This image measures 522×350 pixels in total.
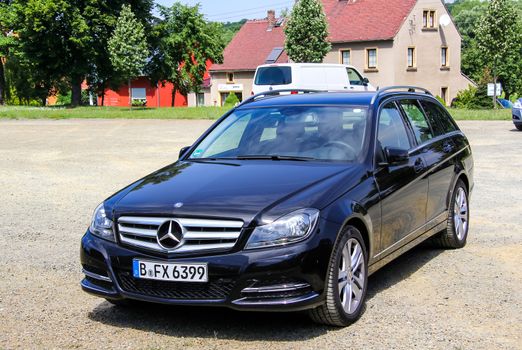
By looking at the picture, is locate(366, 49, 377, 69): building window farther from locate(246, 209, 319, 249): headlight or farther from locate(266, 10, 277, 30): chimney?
locate(246, 209, 319, 249): headlight

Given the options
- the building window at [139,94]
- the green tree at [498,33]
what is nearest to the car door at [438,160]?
the green tree at [498,33]

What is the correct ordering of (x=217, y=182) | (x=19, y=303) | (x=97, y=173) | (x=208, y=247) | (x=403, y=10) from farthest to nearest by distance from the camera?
(x=403, y=10) → (x=97, y=173) → (x=19, y=303) → (x=217, y=182) → (x=208, y=247)

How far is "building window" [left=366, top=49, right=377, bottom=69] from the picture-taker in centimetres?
5950

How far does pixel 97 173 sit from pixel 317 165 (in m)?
9.18

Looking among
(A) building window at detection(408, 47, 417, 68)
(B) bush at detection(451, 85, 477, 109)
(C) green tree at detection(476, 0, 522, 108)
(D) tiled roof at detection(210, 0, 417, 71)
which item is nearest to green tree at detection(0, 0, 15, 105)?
(D) tiled roof at detection(210, 0, 417, 71)

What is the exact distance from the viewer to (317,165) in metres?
5.48

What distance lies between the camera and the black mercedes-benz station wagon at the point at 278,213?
4.50m

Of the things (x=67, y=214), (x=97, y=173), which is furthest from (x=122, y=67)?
(x=67, y=214)

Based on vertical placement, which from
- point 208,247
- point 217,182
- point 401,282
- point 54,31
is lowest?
point 401,282


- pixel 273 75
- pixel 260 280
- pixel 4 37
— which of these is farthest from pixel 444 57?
pixel 260 280

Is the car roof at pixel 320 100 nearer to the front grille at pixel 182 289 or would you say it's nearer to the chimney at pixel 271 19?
the front grille at pixel 182 289

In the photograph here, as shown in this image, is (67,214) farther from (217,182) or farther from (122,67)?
(122,67)

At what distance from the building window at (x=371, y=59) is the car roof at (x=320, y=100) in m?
54.1

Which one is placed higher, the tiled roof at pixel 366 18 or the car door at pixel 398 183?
the tiled roof at pixel 366 18
